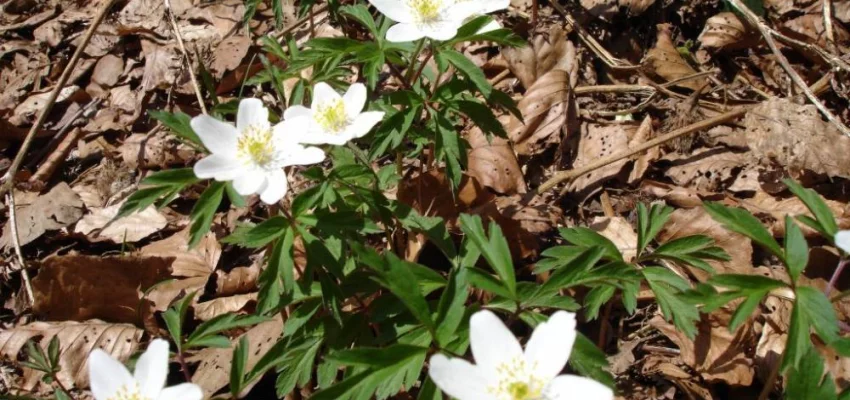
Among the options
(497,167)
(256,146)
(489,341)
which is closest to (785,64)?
(497,167)

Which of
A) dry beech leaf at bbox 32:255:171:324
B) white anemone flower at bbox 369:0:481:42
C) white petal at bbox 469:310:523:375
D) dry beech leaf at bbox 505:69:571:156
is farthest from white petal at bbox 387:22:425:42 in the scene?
dry beech leaf at bbox 32:255:171:324

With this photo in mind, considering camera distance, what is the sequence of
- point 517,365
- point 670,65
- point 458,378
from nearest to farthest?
point 458,378
point 517,365
point 670,65

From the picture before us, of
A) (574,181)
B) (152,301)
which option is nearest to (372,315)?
(152,301)

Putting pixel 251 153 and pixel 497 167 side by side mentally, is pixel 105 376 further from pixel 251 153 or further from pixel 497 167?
pixel 497 167

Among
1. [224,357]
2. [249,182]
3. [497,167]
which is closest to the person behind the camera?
[249,182]

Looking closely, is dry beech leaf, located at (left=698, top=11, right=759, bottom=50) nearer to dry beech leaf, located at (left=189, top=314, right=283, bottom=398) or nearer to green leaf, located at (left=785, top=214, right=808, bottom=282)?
green leaf, located at (left=785, top=214, right=808, bottom=282)

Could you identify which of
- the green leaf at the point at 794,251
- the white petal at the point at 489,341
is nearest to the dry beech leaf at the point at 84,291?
the white petal at the point at 489,341

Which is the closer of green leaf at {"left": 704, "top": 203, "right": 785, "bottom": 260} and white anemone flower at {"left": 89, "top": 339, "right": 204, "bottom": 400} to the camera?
white anemone flower at {"left": 89, "top": 339, "right": 204, "bottom": 400}
